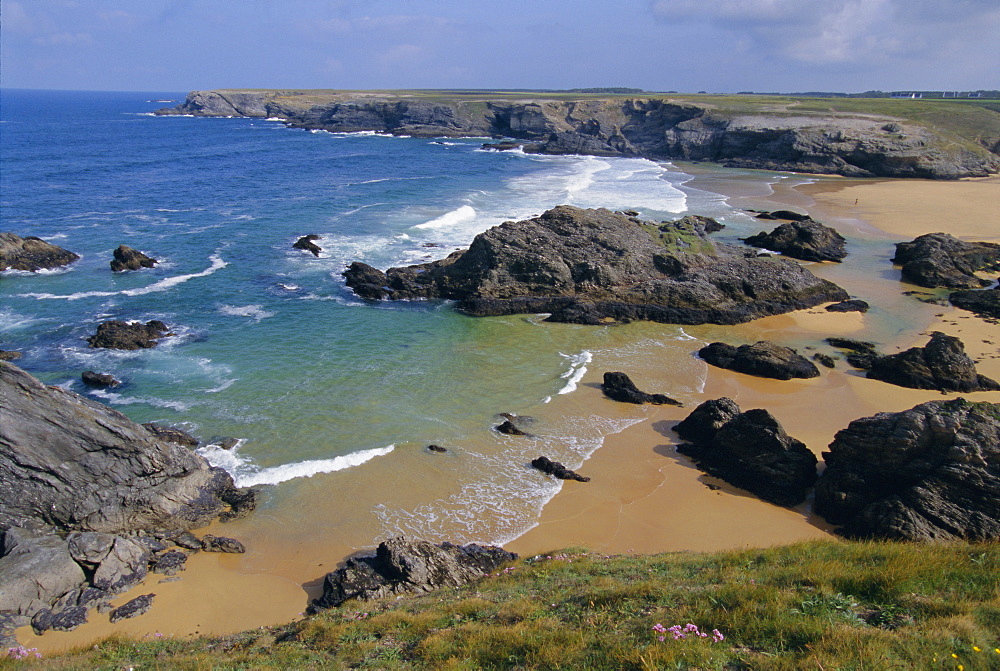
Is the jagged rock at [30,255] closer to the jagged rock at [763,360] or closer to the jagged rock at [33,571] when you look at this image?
the jagged rock at [33,571]

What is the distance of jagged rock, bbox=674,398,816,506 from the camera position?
16.4 meters

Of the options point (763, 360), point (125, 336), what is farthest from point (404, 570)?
point (125, 336)

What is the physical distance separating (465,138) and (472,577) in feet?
379

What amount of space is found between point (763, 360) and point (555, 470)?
36.6 feet

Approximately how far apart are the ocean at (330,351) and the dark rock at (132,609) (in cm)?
248

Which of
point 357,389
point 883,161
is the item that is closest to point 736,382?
point 357,389

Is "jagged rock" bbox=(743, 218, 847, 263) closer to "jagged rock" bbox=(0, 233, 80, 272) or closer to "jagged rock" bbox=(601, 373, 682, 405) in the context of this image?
"jagged rock" bbox=(601, 373, 682, 405)

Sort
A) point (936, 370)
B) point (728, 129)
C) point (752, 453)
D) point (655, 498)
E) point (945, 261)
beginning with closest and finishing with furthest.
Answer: point (655, 498), point (752, 453), point (936, 370), point (945, 261), point (728, 129)

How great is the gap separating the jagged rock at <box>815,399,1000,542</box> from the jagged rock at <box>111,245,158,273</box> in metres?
36.6

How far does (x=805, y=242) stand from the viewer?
3866cm

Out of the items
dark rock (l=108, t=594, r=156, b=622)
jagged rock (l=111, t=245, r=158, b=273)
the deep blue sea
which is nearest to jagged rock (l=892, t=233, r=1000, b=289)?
the deep blue sea

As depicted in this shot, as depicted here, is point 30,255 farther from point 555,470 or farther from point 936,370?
point 936,370

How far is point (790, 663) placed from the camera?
696 cm

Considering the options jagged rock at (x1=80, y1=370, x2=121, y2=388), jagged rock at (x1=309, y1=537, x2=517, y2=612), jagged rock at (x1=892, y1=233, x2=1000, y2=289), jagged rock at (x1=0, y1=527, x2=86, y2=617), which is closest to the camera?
jagged rock at (x1=0, y1=527, x2=86, y2=617)
